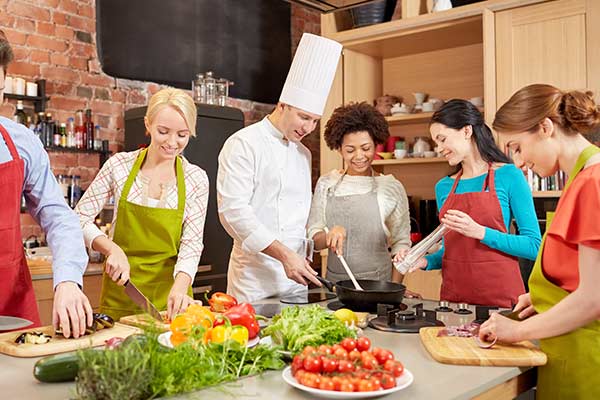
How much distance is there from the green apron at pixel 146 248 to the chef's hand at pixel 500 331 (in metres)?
1.12

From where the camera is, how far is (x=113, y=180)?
2.32 m

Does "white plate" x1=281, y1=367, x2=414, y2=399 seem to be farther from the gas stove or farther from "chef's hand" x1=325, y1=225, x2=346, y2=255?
"chef's hand" x1=325, y1=225, x2=346, y2=255

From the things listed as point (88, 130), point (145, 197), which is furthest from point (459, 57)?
point (145, 197)

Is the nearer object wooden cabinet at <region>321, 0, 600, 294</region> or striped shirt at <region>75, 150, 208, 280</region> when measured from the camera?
striped shirt at <region>75, 150, 208, 280</region>

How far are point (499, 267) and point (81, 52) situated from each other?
317cm

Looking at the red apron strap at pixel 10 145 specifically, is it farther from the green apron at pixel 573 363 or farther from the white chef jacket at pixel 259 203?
the green apron at pixel 573 363

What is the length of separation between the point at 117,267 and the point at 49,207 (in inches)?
11.5

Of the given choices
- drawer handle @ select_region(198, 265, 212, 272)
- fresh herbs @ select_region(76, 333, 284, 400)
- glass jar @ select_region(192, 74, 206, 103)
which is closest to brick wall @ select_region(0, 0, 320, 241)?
→ glass jar @ select_region(192, 74, 206, 103)

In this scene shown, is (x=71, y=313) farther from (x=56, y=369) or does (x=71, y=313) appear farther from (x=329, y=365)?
(x=329, y=365)

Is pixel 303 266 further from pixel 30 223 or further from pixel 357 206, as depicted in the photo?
pixel 30 223

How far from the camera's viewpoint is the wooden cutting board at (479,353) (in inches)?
56.9

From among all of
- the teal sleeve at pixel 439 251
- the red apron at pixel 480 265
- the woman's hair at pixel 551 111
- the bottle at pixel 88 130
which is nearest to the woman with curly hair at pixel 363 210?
the teal sleeve at pixel 439 251

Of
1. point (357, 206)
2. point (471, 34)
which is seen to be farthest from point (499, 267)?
point (471, 34)

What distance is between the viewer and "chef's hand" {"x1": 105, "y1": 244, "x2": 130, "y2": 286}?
77.6 inches
